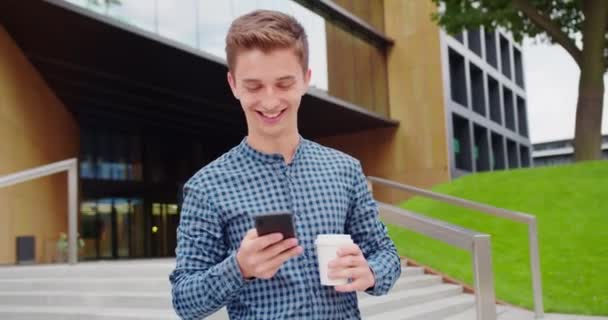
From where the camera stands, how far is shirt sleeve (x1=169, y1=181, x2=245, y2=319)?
1.34 m

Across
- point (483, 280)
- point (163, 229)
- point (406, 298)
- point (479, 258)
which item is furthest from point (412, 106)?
point (483, 280)

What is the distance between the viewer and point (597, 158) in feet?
45.3

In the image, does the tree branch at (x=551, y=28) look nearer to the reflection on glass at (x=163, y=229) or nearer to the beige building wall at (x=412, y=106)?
the beige building wall at (x=412, y=106)

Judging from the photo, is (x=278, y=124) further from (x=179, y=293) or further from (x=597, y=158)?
(x=597, y=158)

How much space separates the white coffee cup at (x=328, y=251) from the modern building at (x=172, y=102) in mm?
11695

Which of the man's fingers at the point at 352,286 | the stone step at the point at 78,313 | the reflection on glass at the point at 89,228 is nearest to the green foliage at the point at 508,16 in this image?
the stone step at the point at 78,313

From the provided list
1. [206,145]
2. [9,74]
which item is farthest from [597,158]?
[206,145]

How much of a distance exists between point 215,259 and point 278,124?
0.36m

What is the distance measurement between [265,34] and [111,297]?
4758 mm

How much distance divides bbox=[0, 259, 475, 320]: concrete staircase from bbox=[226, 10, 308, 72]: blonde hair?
392 cm

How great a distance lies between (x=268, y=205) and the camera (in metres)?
1.49

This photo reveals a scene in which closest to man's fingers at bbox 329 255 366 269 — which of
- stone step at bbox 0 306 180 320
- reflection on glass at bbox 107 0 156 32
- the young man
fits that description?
the young man

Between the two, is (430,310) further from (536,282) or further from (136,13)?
(136,13)

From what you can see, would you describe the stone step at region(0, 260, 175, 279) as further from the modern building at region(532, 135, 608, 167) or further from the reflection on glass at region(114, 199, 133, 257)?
the modern building at region(532, 135, 608, 167)
